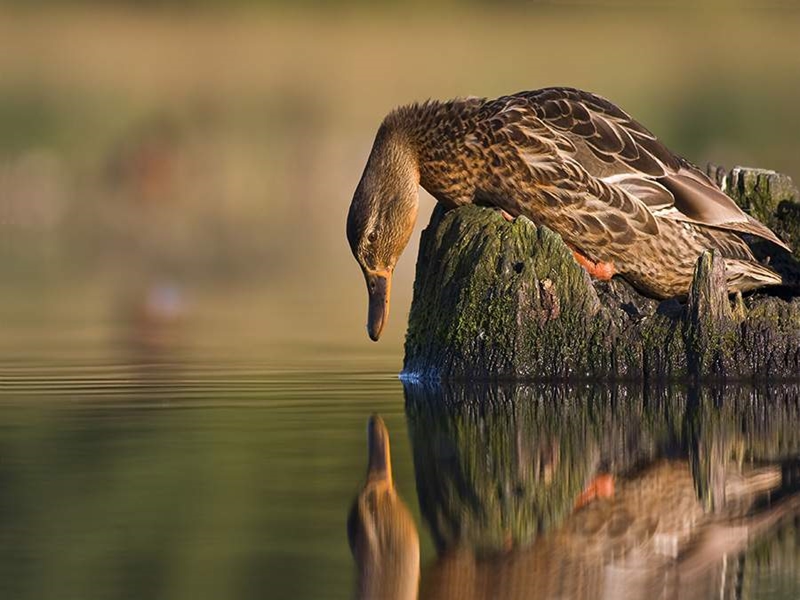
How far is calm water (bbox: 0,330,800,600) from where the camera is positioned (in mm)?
5117

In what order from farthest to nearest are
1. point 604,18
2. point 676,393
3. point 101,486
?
point 604,18 < point 676,393 < point 101,486

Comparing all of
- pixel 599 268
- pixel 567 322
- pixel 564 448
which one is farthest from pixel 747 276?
pixel 564 448

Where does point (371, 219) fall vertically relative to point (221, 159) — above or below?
above

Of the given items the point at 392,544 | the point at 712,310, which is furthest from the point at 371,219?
the point at 392,544

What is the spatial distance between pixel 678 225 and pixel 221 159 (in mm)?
15381

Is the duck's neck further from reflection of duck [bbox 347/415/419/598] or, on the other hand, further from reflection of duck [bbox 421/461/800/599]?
reflection of duck [bbox 421/461/800/599]

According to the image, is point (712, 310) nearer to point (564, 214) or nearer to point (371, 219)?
point (564, 214)

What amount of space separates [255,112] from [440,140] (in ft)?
52.9

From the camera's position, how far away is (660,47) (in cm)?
3028

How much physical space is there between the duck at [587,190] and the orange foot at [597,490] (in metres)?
2.98

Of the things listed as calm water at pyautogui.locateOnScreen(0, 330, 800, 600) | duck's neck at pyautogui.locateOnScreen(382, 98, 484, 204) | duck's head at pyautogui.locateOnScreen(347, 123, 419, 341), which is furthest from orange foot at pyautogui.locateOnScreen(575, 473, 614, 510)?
duck's head at pyautogui.locateOnScreen(347, 123, 419, 341)

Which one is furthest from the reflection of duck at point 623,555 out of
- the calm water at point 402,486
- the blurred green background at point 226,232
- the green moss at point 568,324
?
the green moss at point 568,324

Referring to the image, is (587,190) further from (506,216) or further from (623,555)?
(623,555)

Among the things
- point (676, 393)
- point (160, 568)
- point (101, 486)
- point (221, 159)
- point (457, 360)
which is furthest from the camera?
point (221, 159)
